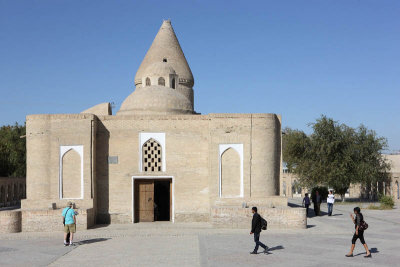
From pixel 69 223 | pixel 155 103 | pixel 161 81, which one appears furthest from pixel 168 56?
pixel 69 223

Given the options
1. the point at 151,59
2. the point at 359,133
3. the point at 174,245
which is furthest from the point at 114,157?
the point at 359,133

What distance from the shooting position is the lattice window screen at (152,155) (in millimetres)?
20109

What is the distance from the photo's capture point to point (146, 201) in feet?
66.3

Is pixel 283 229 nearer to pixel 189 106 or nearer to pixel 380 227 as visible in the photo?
pixel 380 227

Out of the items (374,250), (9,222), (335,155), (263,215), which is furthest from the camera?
(335,155)

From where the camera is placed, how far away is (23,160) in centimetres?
4656

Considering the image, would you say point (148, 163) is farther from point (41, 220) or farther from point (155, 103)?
point (41, 220)

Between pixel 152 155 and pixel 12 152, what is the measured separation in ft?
93.0

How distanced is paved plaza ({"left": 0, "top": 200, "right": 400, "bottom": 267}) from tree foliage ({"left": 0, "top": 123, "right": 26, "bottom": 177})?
2770 cm

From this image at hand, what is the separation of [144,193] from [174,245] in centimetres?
624

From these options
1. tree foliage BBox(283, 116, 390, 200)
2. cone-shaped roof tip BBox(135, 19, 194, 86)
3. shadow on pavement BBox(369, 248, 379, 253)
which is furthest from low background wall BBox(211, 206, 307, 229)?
tree foliage BBox(283, 116, 390, 200)

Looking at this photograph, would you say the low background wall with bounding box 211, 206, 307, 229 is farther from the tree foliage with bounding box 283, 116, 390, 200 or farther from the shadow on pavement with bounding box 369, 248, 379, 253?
the tree foliage with bounding box 283, 116, 390, 200

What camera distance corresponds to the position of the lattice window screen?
66.0 feet

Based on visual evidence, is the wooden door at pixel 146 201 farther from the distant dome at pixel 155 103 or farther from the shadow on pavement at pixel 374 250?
the shadow on pavement at pixel 374 250
